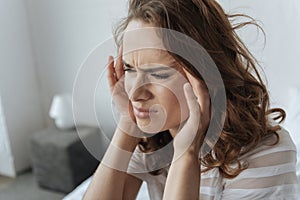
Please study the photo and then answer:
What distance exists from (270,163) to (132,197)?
0.39 meters

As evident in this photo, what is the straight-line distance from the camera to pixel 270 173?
0.84 meters

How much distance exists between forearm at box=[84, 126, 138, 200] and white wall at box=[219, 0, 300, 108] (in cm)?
68

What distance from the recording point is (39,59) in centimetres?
248

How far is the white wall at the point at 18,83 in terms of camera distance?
234 cm

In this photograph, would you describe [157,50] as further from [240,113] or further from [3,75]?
[3,75]

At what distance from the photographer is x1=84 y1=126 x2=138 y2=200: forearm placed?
101 centimetres

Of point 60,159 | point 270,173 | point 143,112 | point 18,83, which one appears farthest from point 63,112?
point 270,173

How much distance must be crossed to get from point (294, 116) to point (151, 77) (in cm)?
78

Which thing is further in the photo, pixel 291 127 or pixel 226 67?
pixel 291 127

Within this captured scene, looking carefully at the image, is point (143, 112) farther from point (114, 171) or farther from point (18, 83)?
point (18, 83)

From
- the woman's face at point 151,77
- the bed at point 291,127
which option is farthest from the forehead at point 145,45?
the bed at point 291,127

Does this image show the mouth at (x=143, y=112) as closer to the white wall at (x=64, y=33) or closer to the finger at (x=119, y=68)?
the finger at (x=119, y=68)

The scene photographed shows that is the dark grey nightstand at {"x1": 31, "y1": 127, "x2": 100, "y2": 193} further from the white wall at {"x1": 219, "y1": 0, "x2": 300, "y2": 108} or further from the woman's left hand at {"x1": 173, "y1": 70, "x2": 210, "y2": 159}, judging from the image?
the woman's left hand at {"x1": 173, "y1": 70, "x2": 210, "y2": 159}

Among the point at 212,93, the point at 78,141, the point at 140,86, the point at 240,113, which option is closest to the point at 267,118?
the point at 240,113
